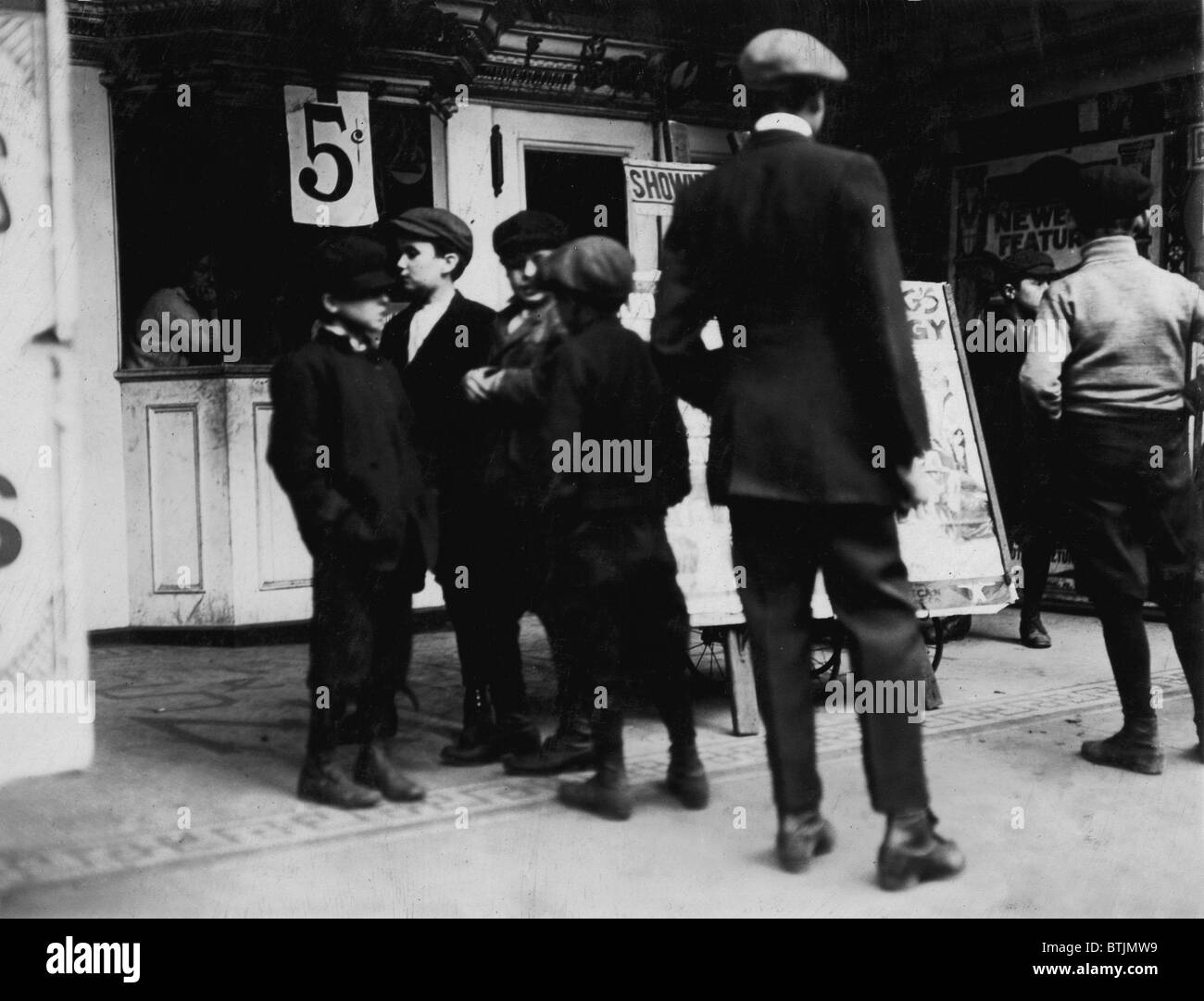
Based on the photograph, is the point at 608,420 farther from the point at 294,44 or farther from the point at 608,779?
the point at 294,44

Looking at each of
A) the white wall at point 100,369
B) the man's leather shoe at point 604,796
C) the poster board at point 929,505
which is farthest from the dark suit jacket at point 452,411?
the white wall at point 100,369

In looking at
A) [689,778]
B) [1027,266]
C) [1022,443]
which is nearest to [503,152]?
[1027,266]

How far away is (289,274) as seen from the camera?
7391mm

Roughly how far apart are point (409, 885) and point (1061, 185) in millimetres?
6224

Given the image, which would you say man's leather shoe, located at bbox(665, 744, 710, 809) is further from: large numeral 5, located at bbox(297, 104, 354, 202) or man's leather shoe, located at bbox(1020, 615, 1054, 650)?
large numeral 5, located at bbox(297, 104, 354, 202)

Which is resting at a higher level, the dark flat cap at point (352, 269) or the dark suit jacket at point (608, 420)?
the dark flat cap at point (352, 269)

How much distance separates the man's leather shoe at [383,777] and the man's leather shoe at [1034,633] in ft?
12.7

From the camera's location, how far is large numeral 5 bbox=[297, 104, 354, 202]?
268 inches

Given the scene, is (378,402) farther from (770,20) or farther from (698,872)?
(770,20)

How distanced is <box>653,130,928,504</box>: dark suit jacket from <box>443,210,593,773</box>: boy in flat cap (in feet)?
2.86

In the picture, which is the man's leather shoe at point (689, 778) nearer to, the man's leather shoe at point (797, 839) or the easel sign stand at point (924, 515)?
the man's leather shoe at point (797, 839)

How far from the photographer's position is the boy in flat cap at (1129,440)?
181 inches
